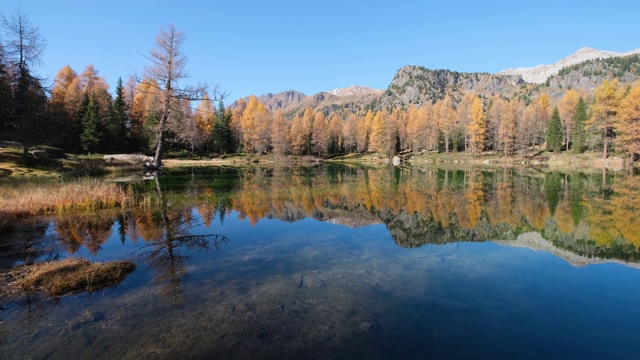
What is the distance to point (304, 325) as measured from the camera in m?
5.91

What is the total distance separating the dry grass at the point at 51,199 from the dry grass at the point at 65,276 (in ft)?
21.7

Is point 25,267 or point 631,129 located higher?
point 631,129

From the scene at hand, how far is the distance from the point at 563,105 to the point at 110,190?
360 feet

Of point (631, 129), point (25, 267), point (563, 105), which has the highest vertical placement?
point (563, 105)

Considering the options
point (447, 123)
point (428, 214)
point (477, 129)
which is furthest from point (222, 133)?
point (428, 214)

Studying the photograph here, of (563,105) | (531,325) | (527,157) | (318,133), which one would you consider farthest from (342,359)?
(563,105)

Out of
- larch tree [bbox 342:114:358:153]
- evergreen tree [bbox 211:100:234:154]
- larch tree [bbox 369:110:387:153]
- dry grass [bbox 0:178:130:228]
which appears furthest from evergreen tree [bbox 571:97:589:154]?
dry grass [bbox 0:178:130:228]

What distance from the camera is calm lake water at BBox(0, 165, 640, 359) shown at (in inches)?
209

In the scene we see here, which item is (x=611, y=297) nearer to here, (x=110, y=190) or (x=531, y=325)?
(x=531, y=325)

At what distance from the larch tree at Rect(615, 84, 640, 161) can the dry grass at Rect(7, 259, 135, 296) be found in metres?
71.5

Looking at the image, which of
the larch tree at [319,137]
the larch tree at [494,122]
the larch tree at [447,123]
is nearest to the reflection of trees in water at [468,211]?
the larch tree at [494,122]

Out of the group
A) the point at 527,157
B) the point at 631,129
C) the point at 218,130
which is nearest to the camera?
the point at 631,129

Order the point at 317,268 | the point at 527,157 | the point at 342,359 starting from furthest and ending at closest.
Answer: the point at 527,157, the point at 317,268, the point at 342,359

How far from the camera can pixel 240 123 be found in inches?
3575
